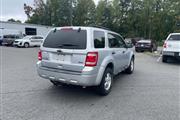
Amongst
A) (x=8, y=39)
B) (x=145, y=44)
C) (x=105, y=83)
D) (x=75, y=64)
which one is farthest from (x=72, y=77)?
(x=8, y=39)

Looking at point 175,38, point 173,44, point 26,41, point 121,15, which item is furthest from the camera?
point 121,15

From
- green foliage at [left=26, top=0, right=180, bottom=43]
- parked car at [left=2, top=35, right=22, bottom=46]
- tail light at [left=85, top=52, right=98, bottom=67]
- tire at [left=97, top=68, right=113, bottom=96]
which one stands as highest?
green foliage at [left=26, top=0, right=180, bottom=43]

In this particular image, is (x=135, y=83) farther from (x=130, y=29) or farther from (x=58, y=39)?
(x=130, y=29)

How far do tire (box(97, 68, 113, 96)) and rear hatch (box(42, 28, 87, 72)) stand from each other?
2.84ft

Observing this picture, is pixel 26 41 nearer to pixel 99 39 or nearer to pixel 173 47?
pixel 173 47

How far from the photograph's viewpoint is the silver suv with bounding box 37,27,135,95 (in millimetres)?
4668

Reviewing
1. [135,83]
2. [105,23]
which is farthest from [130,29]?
A: [135,83]

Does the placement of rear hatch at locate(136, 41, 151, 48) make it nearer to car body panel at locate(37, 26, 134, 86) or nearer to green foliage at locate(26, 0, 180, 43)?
car body panel at locate(37, 26, 134, 86)

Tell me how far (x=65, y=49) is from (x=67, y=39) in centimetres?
29

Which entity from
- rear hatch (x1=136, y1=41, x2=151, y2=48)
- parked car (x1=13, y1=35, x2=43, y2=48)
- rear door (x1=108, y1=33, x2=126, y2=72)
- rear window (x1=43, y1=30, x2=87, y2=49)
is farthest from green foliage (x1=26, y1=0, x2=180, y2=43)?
rear window (x1=43, y1=30, x2=87, y2=49)

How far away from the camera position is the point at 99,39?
16.9 feet

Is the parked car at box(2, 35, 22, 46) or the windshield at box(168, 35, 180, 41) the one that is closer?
the windshield at box(168, 35, 180, 41)

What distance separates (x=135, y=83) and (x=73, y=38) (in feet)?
9.92

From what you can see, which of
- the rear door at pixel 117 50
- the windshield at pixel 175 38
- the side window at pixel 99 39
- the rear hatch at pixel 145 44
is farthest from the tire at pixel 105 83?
the rear hatch at pixel 145 44
